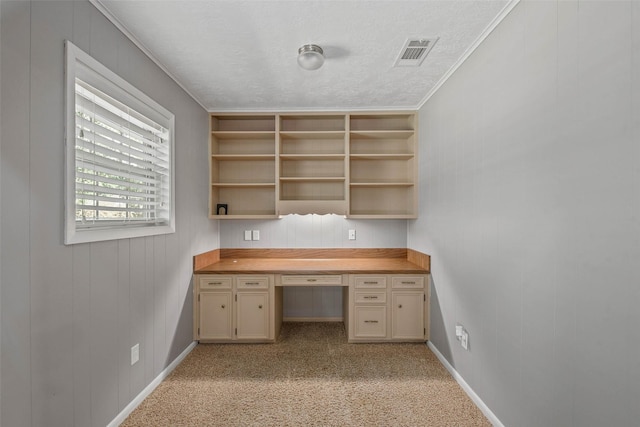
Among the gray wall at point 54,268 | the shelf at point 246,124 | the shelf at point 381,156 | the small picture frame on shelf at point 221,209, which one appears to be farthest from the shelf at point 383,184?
the gray wall at point 54,268

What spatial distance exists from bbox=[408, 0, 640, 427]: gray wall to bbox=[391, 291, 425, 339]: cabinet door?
2.23 feet

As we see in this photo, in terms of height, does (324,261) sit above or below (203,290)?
above

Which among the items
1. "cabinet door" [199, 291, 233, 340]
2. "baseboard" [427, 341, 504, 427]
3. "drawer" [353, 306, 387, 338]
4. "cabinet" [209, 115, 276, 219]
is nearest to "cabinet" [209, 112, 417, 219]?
"cabinet" [209, 115, 276, 219]

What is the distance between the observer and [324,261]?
343 centimetres

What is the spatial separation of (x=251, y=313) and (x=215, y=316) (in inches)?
14.3

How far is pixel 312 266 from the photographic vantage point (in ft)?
10.2

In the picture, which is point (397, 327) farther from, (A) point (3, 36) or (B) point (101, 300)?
(A) point (3, 36)

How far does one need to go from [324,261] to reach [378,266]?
0.65 m

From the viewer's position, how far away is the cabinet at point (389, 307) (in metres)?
2.94

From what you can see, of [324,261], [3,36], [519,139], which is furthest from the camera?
[324,261]

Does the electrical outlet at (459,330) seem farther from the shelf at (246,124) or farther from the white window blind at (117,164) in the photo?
the shelf at (246,124)

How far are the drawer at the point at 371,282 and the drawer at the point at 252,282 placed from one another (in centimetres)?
91

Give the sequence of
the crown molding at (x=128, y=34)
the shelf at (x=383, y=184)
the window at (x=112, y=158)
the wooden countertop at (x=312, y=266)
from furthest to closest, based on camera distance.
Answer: the shelf at (x=383, y=184), the wooden countertop at (x=312, y=266), the crown molding at (x=128, y=34), the window at (x=112, y=158)

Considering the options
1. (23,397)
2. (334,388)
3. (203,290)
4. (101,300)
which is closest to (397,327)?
(334,388)
